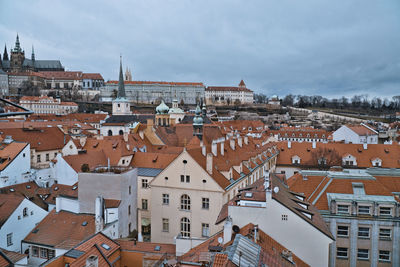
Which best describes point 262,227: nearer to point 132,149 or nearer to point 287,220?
point 287,220

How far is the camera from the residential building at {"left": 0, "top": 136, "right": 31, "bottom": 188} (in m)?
35.0

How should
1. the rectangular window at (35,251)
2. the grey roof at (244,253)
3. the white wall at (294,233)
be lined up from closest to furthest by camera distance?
the grey roof at (244,253), the white wall at (294,233), the rectangular window at (35,251)

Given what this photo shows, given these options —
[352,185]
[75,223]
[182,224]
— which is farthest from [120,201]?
[352,185]

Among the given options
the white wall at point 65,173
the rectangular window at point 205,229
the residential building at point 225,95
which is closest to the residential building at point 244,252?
the rectangular window at point 205,229

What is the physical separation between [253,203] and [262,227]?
1.28 m

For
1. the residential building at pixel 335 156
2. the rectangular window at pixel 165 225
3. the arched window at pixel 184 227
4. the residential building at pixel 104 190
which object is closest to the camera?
the residential building at pixel 104 190

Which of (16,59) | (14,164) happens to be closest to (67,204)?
(14,164)

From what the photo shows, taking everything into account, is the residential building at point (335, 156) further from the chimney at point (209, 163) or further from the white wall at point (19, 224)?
the white wall at point (19, 224)

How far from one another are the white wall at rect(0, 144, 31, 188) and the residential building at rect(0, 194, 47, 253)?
9874 millimetres

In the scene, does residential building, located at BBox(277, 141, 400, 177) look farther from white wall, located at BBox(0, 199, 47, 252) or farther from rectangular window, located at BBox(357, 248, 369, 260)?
white wall, located at BBox(0, 199, 47, 252)

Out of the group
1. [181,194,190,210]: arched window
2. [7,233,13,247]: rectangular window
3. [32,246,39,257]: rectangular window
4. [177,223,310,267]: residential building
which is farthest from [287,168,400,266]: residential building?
[7,233,13,247]: rectangular window

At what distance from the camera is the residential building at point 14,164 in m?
35.0

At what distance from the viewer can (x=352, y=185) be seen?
23.7m

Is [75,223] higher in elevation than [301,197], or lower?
lower
